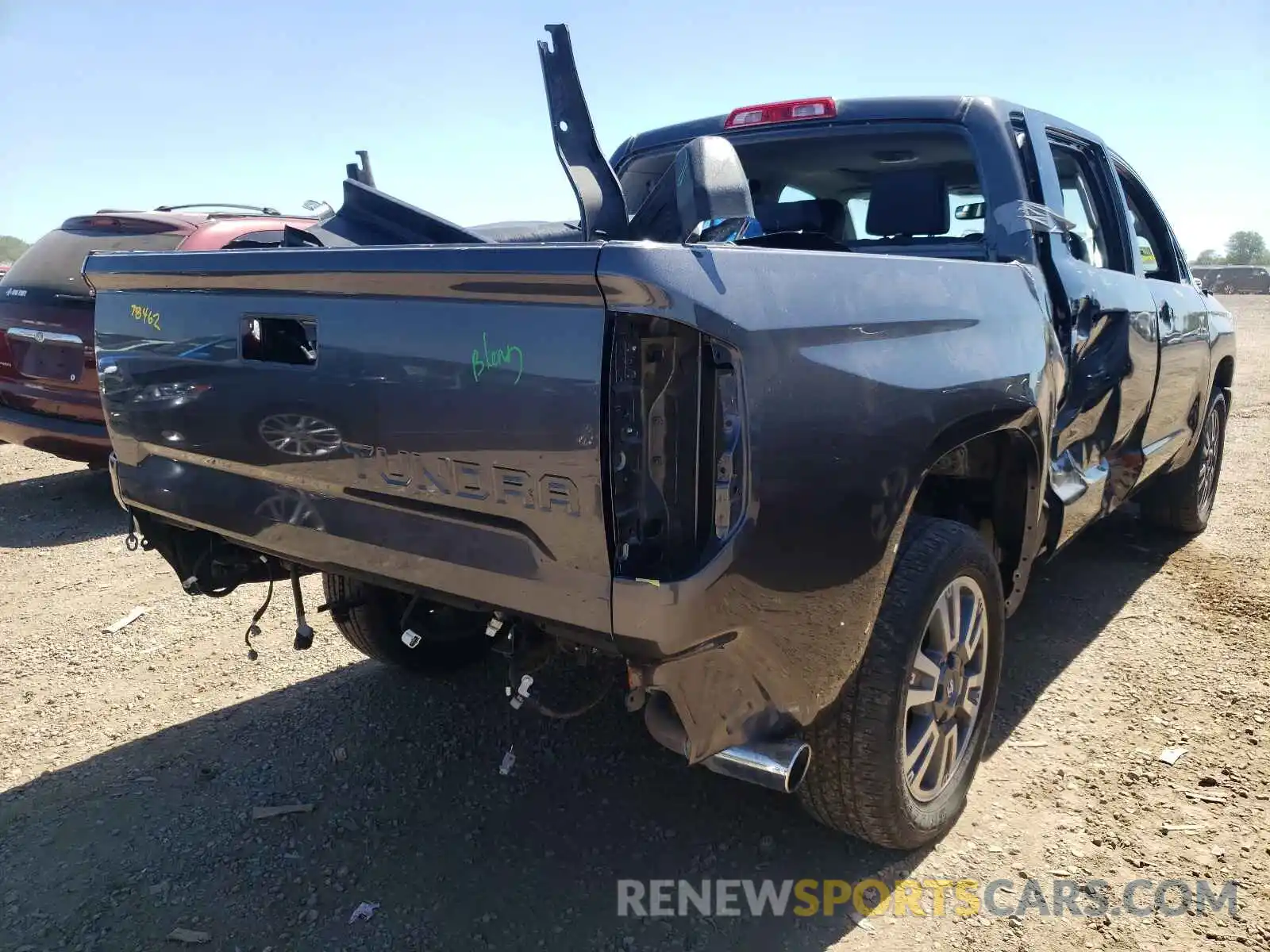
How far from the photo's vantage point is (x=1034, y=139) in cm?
327

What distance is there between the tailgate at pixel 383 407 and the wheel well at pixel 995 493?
50.7 inches

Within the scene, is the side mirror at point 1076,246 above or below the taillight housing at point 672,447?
above

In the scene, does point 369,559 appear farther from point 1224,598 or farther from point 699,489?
point 1224,598

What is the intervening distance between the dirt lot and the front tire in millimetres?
199

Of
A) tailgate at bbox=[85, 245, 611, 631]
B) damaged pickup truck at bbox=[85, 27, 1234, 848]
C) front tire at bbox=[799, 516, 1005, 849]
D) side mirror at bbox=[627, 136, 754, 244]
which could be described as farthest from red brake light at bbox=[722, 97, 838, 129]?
tailgate at bbox=[85, 245, 611, 631]

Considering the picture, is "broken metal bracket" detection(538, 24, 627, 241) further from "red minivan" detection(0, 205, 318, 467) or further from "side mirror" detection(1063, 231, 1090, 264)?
"red minivan" detection(0, 205, 318, 467)

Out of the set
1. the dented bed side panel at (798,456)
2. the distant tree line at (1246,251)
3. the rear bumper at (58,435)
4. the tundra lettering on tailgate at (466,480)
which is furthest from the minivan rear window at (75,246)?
the distant tree line at (1246,251)

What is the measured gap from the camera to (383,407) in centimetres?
200

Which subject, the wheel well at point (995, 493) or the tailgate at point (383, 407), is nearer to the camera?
the tailgate at point (383, 407)

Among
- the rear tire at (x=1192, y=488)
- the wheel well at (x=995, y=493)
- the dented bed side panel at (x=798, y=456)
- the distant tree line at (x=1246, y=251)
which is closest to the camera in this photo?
the dented bed side panel at (x=798, y=456)

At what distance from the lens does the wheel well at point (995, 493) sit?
268 centimetres

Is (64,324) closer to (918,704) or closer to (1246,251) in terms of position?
(918,704)

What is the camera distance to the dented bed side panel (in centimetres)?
173

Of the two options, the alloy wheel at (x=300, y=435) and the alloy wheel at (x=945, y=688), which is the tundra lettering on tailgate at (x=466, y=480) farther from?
the alloy wheel at (x=945, y=688)
